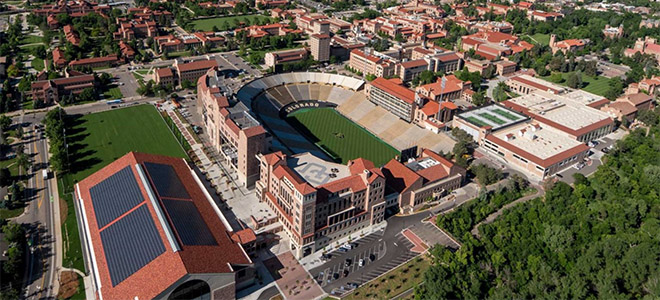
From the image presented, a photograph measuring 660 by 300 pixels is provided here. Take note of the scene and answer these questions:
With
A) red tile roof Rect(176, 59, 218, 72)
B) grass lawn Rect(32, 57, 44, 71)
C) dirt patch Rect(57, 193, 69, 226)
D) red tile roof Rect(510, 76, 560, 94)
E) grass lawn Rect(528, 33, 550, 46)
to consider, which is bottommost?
dirt patch Rect(57, 193, 69, 226)

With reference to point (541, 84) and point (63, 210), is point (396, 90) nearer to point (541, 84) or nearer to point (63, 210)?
point (541, 84)

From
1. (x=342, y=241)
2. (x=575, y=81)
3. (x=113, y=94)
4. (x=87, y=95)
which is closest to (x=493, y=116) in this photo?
(x=575, y=81)

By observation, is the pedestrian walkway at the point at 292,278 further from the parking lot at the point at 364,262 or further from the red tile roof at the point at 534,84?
the red tile roof at the point at 534,84

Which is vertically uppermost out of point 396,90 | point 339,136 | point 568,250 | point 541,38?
point 541,38

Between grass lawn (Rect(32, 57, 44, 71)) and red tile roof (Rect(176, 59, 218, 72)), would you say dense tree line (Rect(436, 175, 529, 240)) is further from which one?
grass lawn (Rect(32, 57, 44, 71))

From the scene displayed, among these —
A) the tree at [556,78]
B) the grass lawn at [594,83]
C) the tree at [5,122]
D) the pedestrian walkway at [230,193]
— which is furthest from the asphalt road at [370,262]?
the grass lawn at [594,83]

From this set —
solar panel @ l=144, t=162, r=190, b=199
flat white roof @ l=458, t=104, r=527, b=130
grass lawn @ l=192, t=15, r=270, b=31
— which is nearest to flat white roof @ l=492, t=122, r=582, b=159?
flat white roof @ l=458, t=104, r=527, b=130
